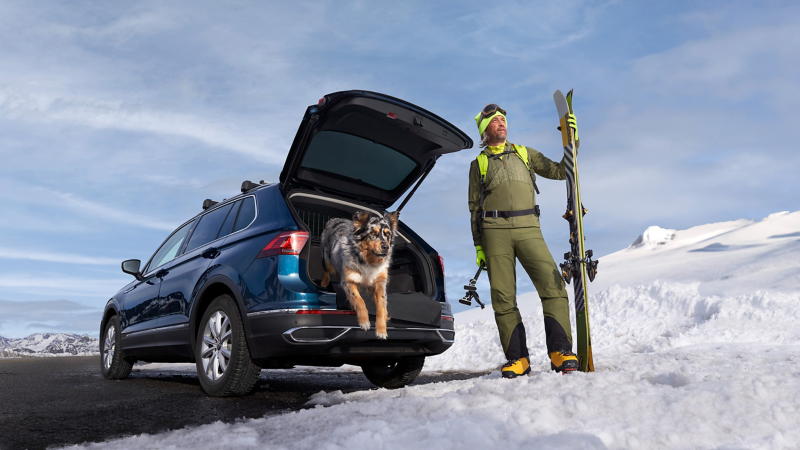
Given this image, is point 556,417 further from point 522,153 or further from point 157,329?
point 157,329

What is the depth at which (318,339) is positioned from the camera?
411 cm

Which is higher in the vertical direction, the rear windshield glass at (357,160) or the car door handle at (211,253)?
the rear windshield glass at (357,160)

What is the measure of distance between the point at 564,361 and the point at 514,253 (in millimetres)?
1075

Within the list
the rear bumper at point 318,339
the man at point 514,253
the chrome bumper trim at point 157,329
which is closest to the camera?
the rear bumper at point 318,339

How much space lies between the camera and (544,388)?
3320 mm

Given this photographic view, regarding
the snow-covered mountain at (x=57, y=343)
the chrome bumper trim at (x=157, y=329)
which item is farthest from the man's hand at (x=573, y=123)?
the snow-covered mountain at (x=57, y=343)

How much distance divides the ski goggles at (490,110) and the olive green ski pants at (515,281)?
118 centimetres

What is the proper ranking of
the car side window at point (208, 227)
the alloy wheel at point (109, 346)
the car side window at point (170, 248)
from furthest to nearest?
the alloy wheel at point (109, 346) → the car side window at point (170, 248) → the car side window at point (208, 227)

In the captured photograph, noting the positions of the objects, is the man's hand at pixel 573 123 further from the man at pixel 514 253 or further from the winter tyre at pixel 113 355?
the winter tyre at pixel 113 355

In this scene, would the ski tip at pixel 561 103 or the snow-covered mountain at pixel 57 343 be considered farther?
the snow-covered mountain at pixel 57 343

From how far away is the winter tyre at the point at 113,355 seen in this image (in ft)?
23.4

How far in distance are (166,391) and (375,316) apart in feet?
9.22

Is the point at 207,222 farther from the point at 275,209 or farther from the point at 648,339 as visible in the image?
the point at 648,339

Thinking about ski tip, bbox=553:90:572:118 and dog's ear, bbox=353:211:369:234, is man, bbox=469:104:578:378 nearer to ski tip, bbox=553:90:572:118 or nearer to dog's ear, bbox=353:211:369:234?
ski tip, bbox=553:90:572:118
